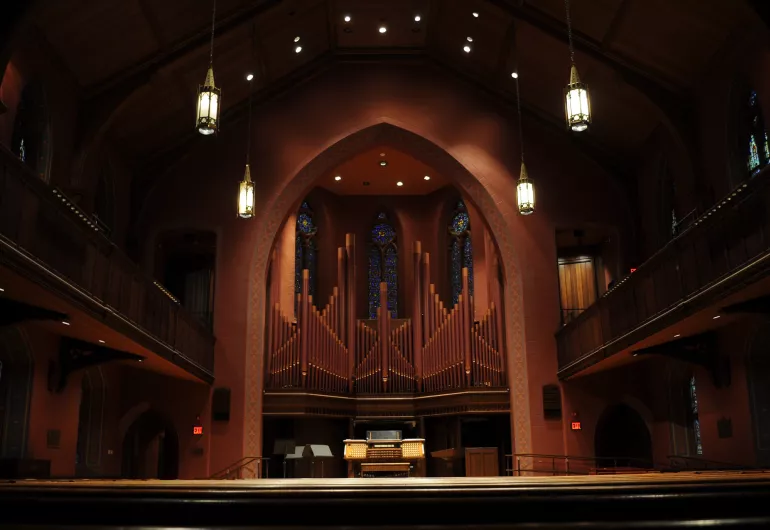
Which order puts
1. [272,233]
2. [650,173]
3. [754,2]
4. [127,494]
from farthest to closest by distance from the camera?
[272,233], [650,173], [754,2], [127,494]

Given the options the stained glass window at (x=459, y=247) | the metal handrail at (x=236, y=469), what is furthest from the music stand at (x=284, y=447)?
the stained glass window at (x=459, y=247)

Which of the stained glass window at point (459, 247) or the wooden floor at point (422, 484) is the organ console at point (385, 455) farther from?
the wooden floor at point (422, 484)

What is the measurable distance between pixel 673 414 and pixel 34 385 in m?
11.6

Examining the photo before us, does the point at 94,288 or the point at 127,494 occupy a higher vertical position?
the point at 94,288

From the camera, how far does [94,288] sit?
10.8 meters

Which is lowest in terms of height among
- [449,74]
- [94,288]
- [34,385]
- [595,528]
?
[595,528]

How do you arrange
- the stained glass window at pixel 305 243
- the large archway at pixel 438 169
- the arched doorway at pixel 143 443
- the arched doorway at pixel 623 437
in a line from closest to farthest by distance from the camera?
1. the large archway at pixel 438 169
2. the arched doorway at pixel 623 437
3. the arched doorway at pixel 143 443
4. the stained glass window at pixel 305 243

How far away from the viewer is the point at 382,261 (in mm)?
24047

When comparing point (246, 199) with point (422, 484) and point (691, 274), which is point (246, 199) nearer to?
point (691, 274)

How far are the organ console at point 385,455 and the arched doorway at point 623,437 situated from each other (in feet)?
17.7

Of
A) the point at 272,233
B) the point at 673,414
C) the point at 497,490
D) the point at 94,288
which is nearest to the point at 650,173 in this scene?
the point at 673,414

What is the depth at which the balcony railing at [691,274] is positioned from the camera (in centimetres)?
902

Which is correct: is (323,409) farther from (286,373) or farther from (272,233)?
(272,233)

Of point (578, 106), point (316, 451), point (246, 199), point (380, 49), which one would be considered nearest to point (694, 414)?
point (316, 451)
